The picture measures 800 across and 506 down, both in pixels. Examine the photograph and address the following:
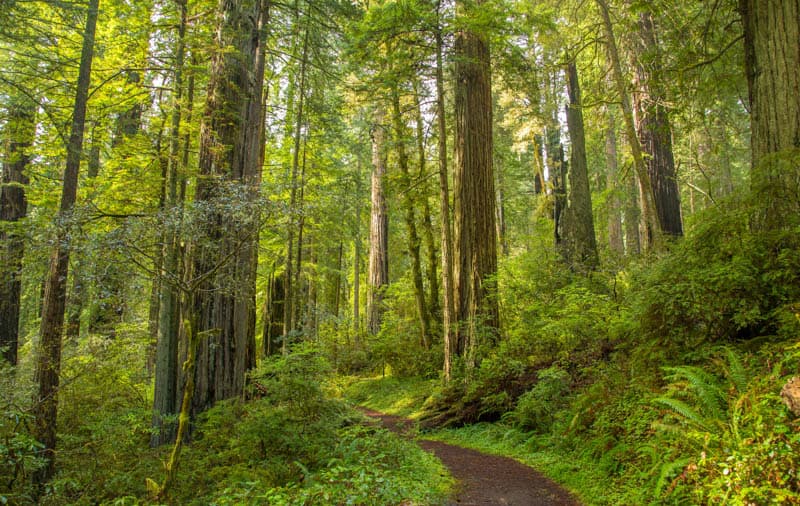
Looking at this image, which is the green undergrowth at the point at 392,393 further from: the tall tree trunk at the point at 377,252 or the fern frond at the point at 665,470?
the fern frond at the point at 665,470

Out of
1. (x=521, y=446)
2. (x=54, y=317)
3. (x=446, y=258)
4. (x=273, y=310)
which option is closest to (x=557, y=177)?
(x=446, y=258)

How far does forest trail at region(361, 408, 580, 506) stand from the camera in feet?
14.8

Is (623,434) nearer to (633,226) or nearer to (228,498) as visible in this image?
(228,498)

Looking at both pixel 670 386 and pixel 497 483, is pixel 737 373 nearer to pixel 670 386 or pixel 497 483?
pixel 670 386

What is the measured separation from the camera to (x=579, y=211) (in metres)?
12.6

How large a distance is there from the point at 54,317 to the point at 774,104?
9.99 metres

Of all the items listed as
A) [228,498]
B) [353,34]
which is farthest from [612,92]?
[228,498]

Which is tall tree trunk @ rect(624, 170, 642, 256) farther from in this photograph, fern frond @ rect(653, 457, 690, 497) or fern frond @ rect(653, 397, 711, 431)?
fern frond @ rect(653, 457, 690, 497)

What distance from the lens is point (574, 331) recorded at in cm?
767

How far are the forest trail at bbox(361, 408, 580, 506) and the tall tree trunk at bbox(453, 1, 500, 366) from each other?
3.17 m

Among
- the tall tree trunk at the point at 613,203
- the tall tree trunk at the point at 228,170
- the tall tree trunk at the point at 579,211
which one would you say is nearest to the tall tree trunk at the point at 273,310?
the tall tree trunk at the point at 228,170

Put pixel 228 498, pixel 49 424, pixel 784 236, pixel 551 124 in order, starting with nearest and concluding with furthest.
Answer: pixel 228 498 → pixel 784 236 → pixel 49 424 → pixel 551 124

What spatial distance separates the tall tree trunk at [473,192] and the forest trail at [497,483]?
125 inches

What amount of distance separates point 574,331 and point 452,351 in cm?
259
